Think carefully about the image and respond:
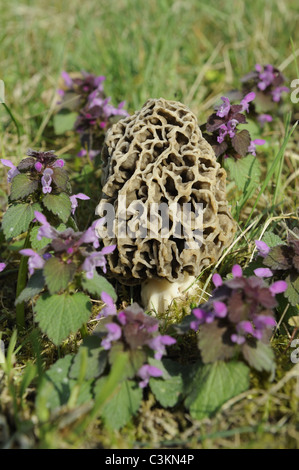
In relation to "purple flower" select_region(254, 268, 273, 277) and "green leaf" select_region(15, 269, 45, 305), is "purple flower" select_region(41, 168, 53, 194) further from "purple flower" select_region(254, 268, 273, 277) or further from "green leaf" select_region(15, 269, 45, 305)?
"purple flower" select_region(254, 268, 273, 277)

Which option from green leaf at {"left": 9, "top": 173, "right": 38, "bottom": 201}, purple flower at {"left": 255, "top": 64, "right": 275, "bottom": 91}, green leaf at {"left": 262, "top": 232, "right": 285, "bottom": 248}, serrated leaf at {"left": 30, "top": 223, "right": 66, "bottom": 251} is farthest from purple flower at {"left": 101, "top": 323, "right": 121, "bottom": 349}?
purple flower at {"left": 255, "top": 64, "right": 275, "bottom": 91}

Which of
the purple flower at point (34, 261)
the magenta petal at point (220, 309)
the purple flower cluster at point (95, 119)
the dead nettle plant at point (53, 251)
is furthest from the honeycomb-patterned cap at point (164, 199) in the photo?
the purple flower cluster at point (95, 119)

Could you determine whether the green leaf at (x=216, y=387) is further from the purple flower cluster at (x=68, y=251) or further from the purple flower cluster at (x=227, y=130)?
the purple flower cluster at (x=227, y=130)

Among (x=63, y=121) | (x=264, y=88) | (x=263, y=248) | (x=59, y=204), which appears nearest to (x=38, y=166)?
(x=59, y=204)

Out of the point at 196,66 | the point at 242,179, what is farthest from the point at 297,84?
the point at 242,179
